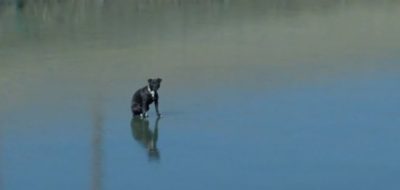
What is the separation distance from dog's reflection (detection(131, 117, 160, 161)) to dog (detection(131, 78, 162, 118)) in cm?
6

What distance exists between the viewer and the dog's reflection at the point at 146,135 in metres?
7.67

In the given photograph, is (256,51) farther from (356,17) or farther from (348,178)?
(348,178)

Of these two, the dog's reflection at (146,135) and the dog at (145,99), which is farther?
the dog at (145,99)

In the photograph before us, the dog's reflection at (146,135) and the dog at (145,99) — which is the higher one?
the dog at (145,99)

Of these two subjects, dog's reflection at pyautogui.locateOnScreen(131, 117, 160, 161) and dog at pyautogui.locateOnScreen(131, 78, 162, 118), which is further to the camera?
dog at pyautogui.locateOnScreen(131, 78, 162, 118)

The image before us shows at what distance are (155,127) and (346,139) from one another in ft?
4.29

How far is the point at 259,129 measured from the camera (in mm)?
8344

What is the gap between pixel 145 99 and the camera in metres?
8.60

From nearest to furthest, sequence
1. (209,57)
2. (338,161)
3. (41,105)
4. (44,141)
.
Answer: (338,161) → (44,141) → (41,105) → (209,57)

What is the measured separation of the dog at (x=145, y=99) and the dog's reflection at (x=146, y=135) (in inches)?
2.2

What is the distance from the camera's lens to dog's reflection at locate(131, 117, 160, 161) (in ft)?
25.2

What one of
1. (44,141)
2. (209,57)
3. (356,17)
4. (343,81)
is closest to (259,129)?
(44,141)

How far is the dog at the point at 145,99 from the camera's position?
855 cm

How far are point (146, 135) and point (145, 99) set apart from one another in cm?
45
